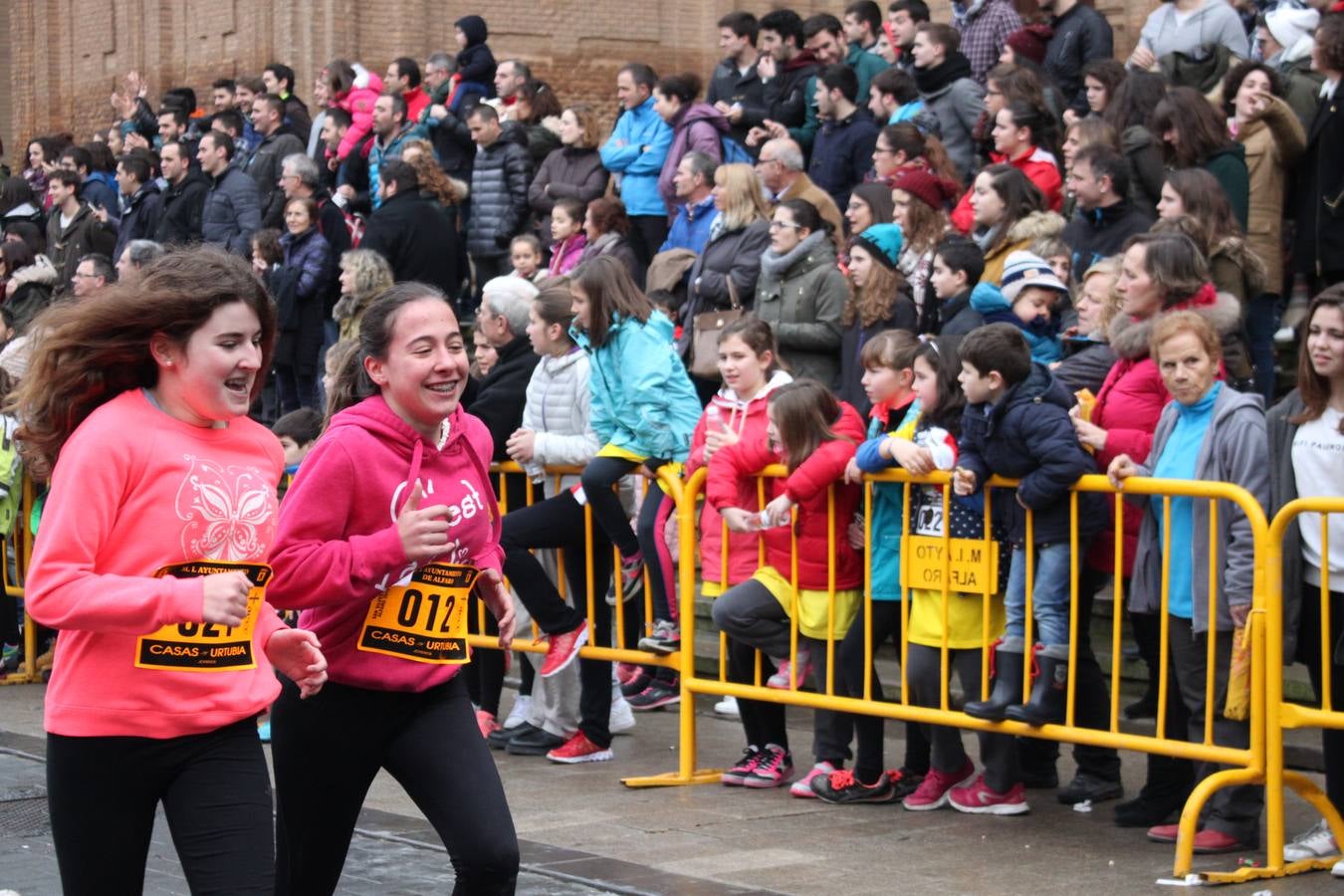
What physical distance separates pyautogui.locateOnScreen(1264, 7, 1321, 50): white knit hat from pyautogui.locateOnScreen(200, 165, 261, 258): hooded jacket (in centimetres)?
858

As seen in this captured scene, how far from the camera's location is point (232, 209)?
17.2m

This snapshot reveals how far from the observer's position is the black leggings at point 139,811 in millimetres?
4375

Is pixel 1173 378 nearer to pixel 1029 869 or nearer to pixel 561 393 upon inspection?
pixel 1029 869

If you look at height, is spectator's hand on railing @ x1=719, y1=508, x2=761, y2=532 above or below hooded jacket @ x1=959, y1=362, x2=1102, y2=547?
below

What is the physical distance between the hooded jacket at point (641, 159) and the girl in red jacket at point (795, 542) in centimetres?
621

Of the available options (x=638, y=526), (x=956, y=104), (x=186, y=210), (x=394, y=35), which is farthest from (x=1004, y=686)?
(x=394, y=35)

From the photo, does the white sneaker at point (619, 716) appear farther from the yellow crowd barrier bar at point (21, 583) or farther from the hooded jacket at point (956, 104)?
Result: the hooded jacket at point (956, 104)

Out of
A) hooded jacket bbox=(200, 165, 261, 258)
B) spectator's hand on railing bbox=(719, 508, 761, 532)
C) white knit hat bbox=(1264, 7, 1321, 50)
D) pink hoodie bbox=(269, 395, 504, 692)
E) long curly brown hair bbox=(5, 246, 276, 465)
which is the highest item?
white knit hat bbox=(1264, 7, 1321, 50)

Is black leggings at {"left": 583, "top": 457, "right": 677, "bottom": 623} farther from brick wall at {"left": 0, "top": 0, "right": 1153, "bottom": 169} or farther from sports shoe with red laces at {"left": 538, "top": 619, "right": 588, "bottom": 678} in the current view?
brick wall at {"left": 0, "top": 0, "right": 1153, "bottom": 169}

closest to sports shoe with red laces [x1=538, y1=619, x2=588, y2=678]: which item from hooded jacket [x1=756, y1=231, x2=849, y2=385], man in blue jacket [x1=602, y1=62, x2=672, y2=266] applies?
hooded jacket [x1=756, y1=231, x2=849, y2=385]

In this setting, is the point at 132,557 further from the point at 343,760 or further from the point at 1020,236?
the point at 1020,236

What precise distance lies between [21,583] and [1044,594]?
7350mm

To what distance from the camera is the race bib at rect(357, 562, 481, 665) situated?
507 centimetres

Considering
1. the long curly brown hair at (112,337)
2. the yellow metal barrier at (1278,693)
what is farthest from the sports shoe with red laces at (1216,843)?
the long curly brown hair at (112,337)
